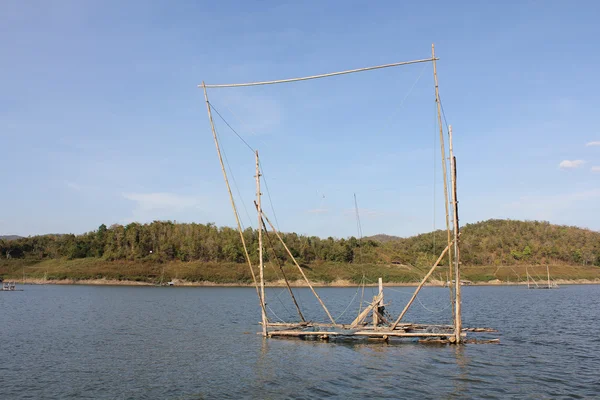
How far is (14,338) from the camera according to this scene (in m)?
39.9

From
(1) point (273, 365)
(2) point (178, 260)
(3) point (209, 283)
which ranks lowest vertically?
(3) point (209, 283)

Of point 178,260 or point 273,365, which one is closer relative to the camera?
point 273,365

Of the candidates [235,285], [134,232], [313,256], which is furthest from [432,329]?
[134,232]

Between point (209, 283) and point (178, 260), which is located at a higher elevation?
point (178, 260)

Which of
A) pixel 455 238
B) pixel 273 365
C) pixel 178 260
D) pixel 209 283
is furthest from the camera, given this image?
pixel 178 260

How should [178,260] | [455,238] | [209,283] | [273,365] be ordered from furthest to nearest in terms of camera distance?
[178,260] → [209,283] → [455,238] → [273,365]

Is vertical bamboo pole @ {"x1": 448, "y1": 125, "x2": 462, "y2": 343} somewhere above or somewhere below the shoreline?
above

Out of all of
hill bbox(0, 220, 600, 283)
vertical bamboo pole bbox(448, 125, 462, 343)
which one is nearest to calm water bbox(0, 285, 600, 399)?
vertical bamboo pole bbox(448, 125, 462, 343)

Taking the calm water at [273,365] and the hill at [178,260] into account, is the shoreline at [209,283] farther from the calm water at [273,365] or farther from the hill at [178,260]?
the calm water at [273,365]

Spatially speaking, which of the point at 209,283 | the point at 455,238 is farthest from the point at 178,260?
the point at 455,238

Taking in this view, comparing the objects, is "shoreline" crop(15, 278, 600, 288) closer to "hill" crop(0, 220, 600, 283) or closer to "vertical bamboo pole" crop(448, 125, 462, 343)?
"hill" crop(0, 220, 600, 283)

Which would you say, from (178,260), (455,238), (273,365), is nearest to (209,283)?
(178,260)

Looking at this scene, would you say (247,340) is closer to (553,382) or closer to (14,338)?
(14,338)

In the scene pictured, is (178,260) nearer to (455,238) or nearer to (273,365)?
(273,365)
